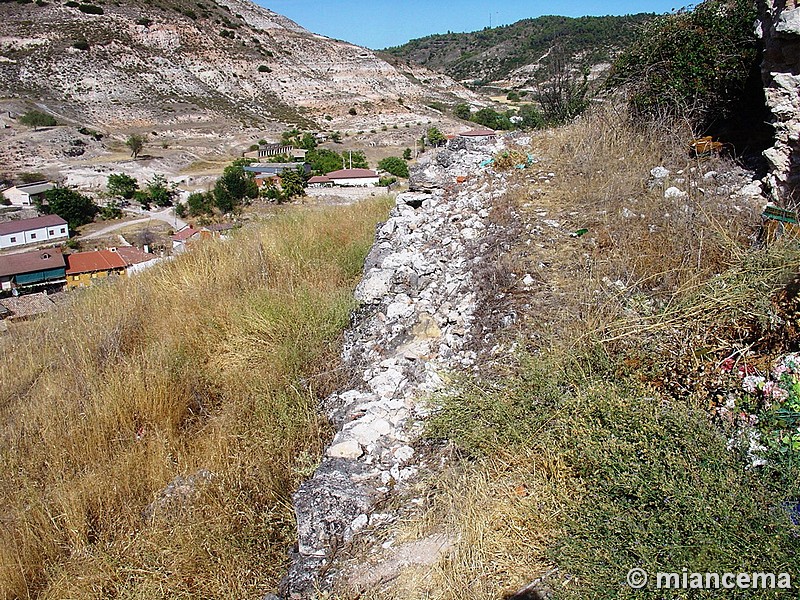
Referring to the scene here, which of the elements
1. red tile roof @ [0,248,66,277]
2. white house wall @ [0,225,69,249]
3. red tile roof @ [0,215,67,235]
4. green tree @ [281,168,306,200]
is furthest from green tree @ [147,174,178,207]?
red tile roof @ [0,248,66,277]

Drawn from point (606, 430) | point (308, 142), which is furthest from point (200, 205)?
point (606, 430)

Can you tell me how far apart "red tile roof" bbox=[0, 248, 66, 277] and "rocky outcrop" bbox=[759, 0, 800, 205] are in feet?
61.2

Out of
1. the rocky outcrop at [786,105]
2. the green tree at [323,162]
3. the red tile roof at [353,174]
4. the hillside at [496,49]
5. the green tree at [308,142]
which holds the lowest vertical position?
the rocky outcrop at [786,105]

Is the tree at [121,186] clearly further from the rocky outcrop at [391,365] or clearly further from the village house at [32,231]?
the rocky outcrop at [391,365]

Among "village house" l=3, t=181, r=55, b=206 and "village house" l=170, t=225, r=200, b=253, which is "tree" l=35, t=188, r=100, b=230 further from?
"village house" l=170, t=225, r=200, b=253

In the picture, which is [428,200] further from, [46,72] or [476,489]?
[46,72]

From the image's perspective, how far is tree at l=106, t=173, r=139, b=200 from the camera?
27.1 meters

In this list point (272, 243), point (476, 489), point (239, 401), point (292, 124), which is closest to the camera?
point (476, 489)

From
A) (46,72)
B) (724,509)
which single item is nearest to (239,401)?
(724,509)

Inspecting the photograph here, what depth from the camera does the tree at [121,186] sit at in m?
27.1

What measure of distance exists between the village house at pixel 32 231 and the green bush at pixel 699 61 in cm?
2362

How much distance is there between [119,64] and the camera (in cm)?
4366

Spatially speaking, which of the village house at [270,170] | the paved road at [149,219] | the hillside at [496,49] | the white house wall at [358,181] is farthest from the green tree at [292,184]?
the hillside at [496,49]

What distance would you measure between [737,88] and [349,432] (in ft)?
14.6
